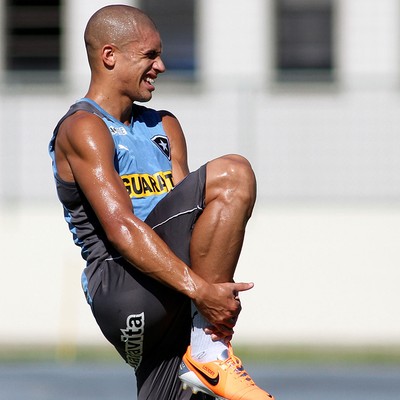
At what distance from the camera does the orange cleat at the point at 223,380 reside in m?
6.22

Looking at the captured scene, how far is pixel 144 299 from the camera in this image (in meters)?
6.34

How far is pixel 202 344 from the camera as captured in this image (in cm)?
639

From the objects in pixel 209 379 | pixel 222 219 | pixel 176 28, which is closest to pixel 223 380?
pixel 209 379

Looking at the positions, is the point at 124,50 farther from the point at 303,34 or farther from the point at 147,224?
the point at 303,34

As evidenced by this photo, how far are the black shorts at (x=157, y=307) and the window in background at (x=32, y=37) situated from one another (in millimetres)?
12709

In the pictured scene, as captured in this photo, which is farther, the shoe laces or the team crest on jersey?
the team crest on jersey

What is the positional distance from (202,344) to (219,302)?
14.3 inches

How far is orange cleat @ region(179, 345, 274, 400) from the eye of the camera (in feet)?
20.4

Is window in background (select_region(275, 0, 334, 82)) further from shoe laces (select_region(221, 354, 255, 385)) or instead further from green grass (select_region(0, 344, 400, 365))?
shoe laces (select_region(221, 354, 255, 385))

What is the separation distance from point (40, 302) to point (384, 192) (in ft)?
15.2

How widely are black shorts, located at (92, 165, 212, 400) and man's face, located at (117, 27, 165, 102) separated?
1.98 ft

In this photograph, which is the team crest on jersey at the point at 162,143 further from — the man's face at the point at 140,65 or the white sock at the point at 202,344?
the white sock at the point at 202,344

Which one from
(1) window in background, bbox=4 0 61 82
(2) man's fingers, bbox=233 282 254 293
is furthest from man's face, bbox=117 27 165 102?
(1) window in background, bbox=4 0 61 82

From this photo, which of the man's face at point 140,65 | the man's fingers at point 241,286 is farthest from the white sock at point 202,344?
the man's face at point 140,65
